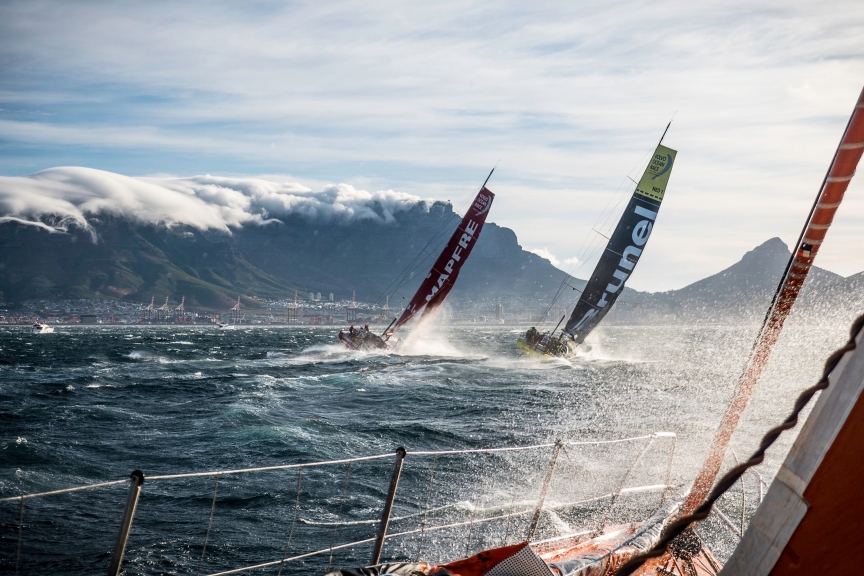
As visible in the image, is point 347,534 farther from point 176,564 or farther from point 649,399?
point 649,399

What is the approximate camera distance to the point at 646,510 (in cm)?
1171

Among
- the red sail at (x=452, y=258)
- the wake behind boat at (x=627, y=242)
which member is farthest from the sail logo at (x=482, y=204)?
the wake behind boat at (x=627, y=242)

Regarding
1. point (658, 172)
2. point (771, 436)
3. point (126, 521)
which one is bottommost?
point (126, 521)

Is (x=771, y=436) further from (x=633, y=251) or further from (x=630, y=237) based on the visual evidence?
(x=633, y=251)

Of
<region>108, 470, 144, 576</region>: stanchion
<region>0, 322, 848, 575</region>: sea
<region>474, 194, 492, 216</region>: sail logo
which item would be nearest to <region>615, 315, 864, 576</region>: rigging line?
<region>108, 470, 144, 576</region>: stanchion

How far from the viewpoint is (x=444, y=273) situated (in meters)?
42.3

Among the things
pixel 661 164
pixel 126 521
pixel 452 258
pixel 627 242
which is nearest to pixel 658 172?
pixel 661 164

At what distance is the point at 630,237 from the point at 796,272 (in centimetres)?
3205

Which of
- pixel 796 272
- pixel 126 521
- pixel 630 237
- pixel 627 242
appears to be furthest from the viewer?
pixel 627 242

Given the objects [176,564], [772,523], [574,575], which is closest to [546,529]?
[176,564]

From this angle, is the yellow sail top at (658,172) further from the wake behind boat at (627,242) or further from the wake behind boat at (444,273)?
the wake behind boat at (444,273)

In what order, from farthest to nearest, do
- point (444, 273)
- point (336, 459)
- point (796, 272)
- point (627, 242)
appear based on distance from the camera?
point (444, 273)
point (627, 242)
point (336, 459)
point (796, 272)

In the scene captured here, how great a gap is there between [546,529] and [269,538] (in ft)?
14.7

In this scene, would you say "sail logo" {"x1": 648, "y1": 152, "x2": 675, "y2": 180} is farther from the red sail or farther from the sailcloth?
the red sail
